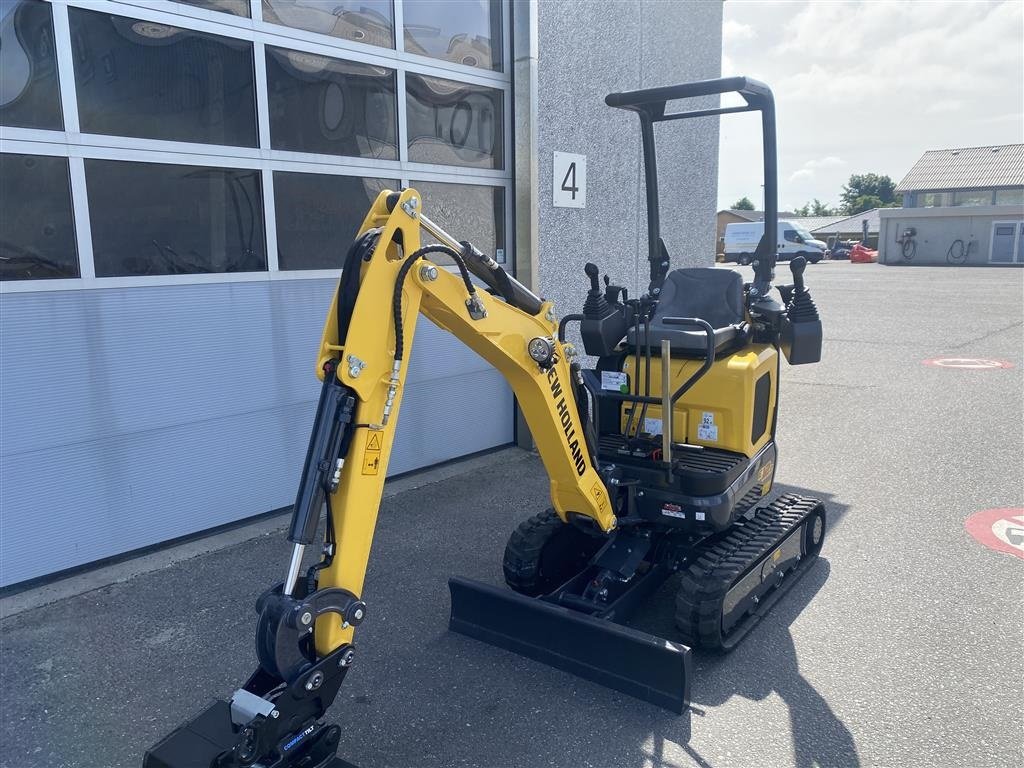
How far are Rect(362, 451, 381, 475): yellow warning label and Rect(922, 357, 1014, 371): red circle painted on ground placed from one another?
10613 mm

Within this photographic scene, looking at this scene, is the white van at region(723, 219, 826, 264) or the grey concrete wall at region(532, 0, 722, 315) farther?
the white van at region(723, 219, 826, 264)

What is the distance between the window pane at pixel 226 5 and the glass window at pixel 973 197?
1817 inches

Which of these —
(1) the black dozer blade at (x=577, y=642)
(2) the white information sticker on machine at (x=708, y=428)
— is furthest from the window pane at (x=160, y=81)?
(2) the white information sticker on machine at (x=708, y=428)

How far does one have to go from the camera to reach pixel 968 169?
45156mm

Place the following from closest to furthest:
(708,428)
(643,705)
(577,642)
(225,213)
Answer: (643,705) → (577,642) → (708,428) → (225,213)

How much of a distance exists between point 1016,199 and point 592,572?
46.9 m

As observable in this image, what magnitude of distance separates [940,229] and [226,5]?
42280 mm

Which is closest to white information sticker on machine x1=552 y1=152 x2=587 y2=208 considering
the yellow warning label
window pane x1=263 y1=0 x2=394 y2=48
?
window pane x1=263 y1=0 x2=394 y2=48

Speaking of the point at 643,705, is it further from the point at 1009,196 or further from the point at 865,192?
the point at 865,192

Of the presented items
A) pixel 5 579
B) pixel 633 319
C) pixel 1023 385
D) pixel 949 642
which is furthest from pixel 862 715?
pixel 1023 385

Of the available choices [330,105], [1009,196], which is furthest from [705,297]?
Answer: [1009,196]

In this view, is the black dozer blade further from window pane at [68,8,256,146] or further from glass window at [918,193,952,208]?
glass window at [918,193,952,208]

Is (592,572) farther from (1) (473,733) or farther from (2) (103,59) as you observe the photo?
(2) (103,59)

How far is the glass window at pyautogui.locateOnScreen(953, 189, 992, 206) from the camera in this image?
4253 centimetres
